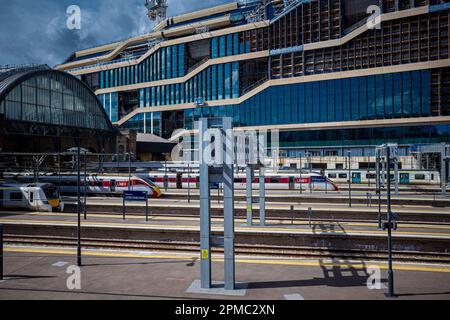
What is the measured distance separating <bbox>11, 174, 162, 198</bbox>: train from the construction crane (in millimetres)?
78566

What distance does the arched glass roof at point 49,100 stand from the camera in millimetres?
53125

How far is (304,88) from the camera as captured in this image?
241 ft

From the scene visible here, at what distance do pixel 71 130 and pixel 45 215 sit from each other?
37866mm

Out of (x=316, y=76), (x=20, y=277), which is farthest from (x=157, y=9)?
(x=20, y=277)

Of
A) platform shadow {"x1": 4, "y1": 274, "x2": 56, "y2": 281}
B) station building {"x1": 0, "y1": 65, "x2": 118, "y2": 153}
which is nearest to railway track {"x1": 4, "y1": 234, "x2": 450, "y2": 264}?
platform shadow {"x1": 4, "y1": 274, "x2": 56, "y2": 281}

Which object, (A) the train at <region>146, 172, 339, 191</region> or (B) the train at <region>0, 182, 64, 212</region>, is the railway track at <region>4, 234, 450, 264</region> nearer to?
(B) the train at <region>0, 182, 64, 212</region>

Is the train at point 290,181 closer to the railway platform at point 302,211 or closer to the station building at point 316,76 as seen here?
the railway platform at point 302,211

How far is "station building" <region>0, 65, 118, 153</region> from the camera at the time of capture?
52.2 m

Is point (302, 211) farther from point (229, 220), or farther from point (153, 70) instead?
point (153, 70)

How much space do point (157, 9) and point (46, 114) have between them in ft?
208

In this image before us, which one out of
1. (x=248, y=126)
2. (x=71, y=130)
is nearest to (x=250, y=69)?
(x=248, y=126)

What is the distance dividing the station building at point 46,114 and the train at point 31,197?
17978 mm

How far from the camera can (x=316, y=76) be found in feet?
235

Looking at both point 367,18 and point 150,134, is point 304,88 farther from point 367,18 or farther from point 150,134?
point 150,134
